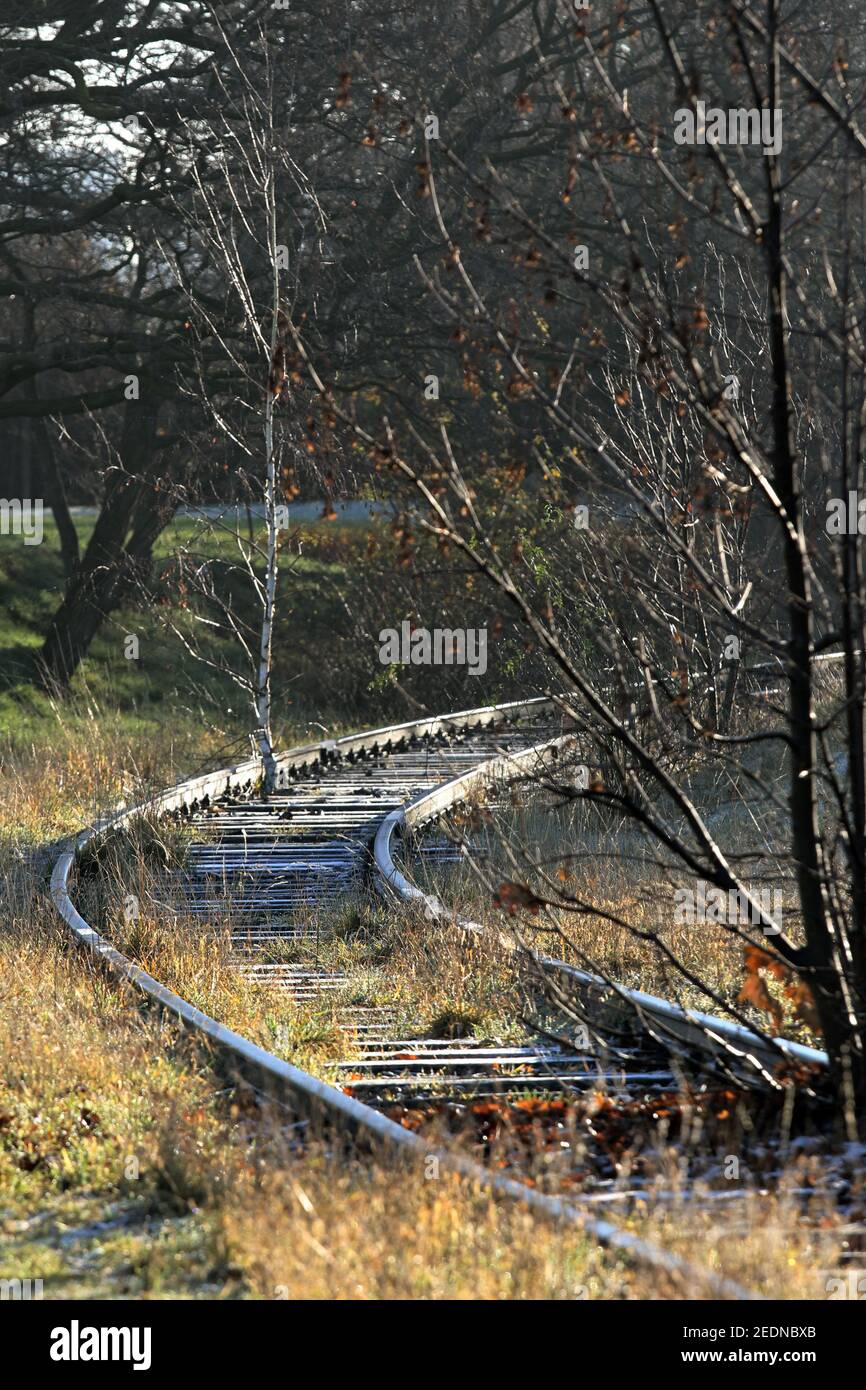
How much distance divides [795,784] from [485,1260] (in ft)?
6.32

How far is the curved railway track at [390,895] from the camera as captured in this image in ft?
17.4

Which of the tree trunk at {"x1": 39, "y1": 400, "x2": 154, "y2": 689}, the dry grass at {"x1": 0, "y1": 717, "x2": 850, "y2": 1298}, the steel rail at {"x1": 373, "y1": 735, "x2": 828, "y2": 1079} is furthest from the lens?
the tree trunk at {"x1": 39, "y1": 400, "x2": 154, "y2": 689}

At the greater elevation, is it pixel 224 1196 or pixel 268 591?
pixel 268 591

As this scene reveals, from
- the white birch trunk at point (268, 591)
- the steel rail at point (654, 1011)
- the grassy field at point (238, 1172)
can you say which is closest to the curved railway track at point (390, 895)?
the steel rail at point (654, 1011)

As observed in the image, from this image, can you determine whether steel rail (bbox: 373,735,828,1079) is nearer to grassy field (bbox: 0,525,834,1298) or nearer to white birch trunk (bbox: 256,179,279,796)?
grassy field (bbox: 0,525,834,1298)

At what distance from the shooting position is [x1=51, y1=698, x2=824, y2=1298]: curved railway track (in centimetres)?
530

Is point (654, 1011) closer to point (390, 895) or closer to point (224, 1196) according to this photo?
point (224, 1196)

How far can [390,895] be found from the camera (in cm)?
918

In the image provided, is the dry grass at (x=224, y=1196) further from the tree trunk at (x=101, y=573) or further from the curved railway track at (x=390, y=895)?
the tree trunk at (x=101, y=573)

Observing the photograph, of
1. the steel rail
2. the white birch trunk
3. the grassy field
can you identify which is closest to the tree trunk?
the white birch trunk

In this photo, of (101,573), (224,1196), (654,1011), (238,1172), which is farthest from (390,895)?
(101,573)
